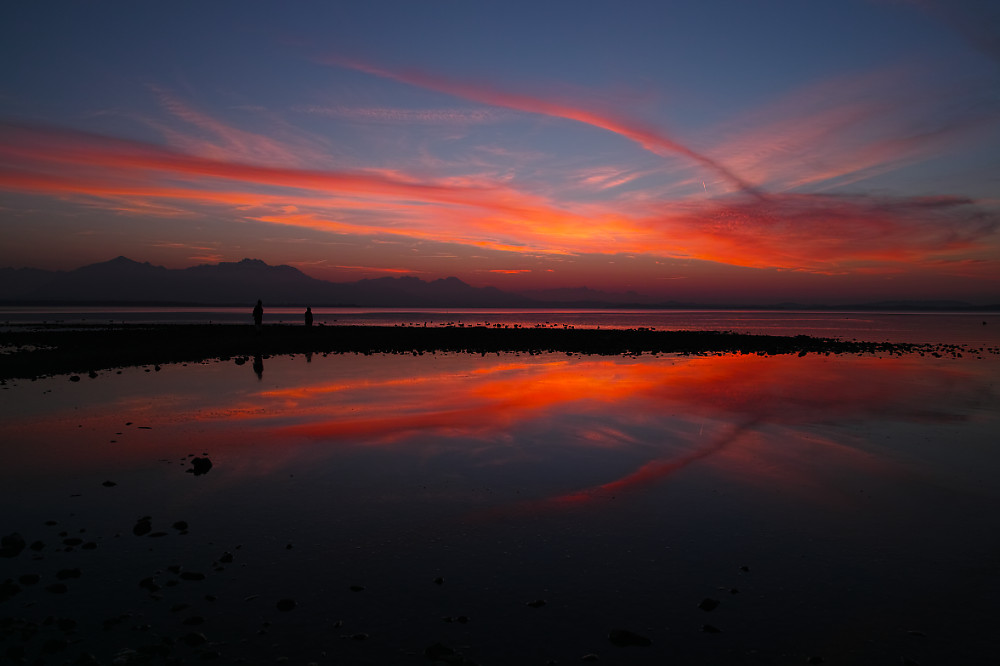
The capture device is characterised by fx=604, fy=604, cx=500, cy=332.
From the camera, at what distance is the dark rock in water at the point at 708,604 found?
26.2 feet

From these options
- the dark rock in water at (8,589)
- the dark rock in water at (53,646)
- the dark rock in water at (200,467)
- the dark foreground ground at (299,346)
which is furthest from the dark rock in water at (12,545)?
the dark foreground ground at (299,346)

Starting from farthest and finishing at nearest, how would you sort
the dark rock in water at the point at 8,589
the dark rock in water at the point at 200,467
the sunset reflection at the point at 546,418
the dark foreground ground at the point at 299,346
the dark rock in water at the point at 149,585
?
the dark foreground ground at the point at 299,346 < the sunset reflection at the point at 546,418 < the dark rock in water at the point at 200,467 < the dark rock in water at the point at 149,585 < the dark rock in water at the point at 8,589

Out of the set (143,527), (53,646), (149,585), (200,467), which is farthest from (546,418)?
(53,646)

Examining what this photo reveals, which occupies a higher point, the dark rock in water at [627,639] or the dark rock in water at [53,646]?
the dark rock in water at [627,639]

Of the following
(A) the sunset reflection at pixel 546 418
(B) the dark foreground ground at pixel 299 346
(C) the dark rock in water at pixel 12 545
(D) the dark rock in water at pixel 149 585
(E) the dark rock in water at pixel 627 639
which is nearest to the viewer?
(E) the dark rock in water at pixel 627 639

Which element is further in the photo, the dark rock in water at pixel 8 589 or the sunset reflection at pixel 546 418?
the sunset reflection at pixel 546 418

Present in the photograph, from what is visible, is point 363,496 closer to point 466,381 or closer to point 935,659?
point 935,659

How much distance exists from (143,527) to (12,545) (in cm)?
176

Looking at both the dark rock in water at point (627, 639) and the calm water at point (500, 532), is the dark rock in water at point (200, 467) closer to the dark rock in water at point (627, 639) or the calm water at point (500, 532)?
the calm water at point (500, 532)

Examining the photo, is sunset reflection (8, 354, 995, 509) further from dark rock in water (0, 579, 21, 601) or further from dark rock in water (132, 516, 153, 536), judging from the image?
dark rock in water (0, 579, 21, 601)

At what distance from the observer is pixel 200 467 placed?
13.9m

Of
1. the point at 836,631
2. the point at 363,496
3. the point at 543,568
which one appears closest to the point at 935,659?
the point at 836,631

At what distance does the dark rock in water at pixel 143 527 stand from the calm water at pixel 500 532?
0.86 feet

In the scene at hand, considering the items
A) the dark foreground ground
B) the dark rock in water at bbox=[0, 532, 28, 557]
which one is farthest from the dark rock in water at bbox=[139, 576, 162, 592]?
the dark foreground ground
